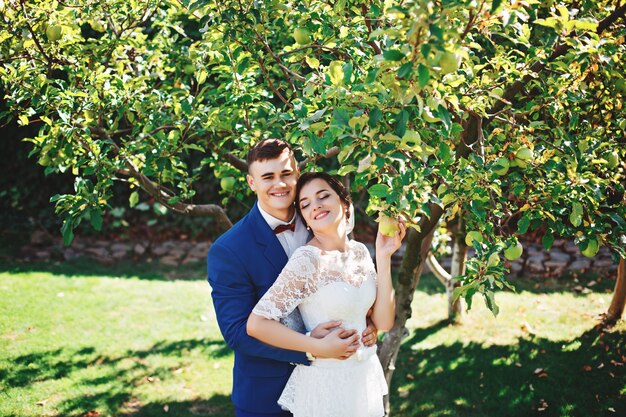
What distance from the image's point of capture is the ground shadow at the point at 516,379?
4145mm

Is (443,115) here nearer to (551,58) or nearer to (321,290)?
(321,290)

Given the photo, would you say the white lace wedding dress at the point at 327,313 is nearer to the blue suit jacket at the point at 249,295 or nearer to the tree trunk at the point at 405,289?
the blue suit jacket at the point at 249,295

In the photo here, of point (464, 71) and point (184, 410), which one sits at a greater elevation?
point (464, 71)

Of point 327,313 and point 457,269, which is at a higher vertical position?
point 327,313

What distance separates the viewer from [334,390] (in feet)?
8.03

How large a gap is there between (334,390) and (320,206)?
0.76 meters

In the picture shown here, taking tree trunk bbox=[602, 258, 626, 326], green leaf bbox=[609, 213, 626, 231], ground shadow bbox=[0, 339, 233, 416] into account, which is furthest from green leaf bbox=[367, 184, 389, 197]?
tree trunk bbox=[602, 258, 626, 326]

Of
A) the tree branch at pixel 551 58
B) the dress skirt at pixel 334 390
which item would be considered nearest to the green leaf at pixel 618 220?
the tree branch at pixel 551 58

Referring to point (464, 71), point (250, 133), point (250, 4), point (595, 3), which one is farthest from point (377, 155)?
point (595, 3)

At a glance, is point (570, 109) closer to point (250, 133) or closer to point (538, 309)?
point (250, 133)

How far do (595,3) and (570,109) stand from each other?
516 millimetres

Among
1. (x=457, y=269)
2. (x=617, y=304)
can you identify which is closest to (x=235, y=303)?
(x=457, y=269)

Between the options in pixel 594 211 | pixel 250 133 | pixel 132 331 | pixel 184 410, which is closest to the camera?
pixel 594 211

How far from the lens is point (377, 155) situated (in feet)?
6.61
